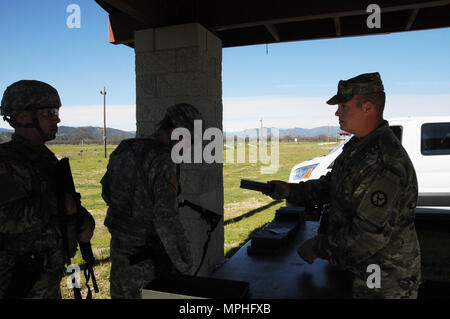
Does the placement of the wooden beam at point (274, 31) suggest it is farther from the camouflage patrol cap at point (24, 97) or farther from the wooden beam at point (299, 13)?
the camouflage patrol cap at point (24, 97)

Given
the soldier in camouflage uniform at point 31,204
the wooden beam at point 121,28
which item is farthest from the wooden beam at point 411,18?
the soldier in camouflage uniform at point 31,204

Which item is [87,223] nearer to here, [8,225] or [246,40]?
[8,225]

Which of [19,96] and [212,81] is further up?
[212,81]

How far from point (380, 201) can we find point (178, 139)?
1264 millimetres

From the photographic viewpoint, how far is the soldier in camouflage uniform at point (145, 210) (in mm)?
2062

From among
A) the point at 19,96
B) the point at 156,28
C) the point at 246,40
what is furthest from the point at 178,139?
the point at 246,40

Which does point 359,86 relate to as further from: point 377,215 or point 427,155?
point 427,155

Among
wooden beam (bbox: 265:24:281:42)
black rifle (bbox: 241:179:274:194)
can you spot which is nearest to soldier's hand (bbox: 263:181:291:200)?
black rifle (bbox: 241:179:274:194)

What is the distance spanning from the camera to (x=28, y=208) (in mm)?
1821

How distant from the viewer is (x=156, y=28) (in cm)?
330

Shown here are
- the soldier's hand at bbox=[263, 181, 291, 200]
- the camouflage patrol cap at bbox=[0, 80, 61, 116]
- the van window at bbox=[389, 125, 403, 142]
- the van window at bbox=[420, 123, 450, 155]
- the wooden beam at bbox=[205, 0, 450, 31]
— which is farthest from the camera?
the van window at bbox=[389, 125, 403, 142]

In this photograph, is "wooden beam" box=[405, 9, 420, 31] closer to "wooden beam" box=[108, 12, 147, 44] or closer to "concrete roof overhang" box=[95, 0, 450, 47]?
"concrete roof overhang" box=[95, 0, 450, 47]

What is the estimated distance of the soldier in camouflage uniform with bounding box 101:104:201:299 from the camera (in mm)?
2062

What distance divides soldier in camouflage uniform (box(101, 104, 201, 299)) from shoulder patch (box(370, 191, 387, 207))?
113 cm
